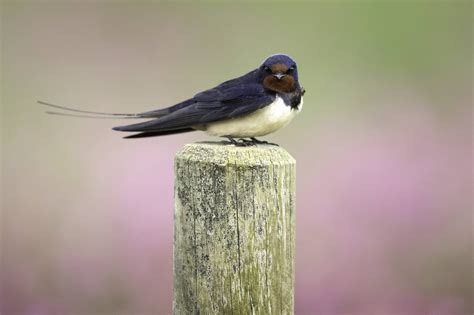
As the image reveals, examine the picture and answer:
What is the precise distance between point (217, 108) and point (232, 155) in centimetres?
72

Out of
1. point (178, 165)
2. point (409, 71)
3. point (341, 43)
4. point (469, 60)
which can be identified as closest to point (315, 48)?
point (341, 43)

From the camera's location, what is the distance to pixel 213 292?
8.07 ft

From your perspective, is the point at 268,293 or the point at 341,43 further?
the point at 341,43

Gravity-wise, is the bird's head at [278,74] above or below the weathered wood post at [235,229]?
above

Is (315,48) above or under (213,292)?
above

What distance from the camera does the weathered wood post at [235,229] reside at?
2428 mm

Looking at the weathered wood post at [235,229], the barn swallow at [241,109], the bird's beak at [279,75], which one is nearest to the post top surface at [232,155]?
the weathered wood post at [235,229]

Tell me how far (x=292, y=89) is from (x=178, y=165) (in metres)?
0.90

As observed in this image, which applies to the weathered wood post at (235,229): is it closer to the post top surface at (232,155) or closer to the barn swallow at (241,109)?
the post top surface at (232,155)

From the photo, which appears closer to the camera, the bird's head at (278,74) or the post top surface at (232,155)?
the post top surface at (232,155)

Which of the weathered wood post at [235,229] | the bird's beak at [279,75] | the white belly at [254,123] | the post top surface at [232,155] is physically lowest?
the weathered wood post at [235,229]

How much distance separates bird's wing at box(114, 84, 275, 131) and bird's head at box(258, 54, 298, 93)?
58mm

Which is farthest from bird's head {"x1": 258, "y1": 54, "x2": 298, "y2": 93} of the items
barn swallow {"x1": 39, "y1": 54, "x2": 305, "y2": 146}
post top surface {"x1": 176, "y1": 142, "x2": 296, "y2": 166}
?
post top surface {"x1": 176, "y1": 142, "x2": 296, "y2": 166}

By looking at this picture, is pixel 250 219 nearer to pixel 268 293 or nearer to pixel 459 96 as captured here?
pixel 268 293
